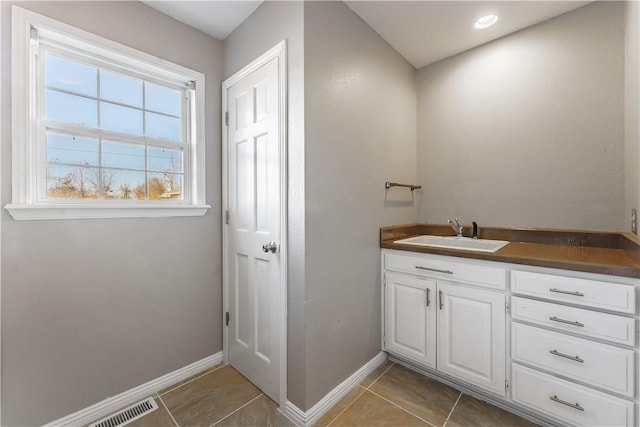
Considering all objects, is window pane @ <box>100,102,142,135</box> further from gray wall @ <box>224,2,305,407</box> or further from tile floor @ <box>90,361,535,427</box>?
tile floor @ <box>90,361,535,427</box>

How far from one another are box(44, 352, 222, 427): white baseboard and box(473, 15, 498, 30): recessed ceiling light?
3.10 metres

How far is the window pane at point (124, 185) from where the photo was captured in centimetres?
162

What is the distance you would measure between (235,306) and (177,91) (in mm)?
1622

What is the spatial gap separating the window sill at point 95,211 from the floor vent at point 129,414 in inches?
45.0

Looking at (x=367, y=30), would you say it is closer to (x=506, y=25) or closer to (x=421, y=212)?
(x=506, y=25)

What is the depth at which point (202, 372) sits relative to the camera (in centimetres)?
192

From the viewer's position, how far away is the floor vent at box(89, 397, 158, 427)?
1465 mm

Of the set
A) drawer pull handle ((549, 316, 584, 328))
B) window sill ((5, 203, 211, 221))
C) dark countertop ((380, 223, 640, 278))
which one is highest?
window sill ((5, 203, 211, 221))

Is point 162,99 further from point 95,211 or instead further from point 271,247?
point 271,247

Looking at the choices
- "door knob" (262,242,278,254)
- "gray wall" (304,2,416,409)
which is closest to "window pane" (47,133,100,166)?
"door knob" (262,242,278,254)

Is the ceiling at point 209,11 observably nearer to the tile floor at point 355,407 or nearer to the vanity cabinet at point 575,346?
the vanity cabinet at point 575,346

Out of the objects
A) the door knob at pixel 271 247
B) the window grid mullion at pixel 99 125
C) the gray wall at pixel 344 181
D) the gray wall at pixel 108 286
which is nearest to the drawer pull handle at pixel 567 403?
the gray wall at pixel 344 181

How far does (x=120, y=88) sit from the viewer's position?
1.66 m

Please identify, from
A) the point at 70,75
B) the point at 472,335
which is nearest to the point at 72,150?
the point at 70,75
